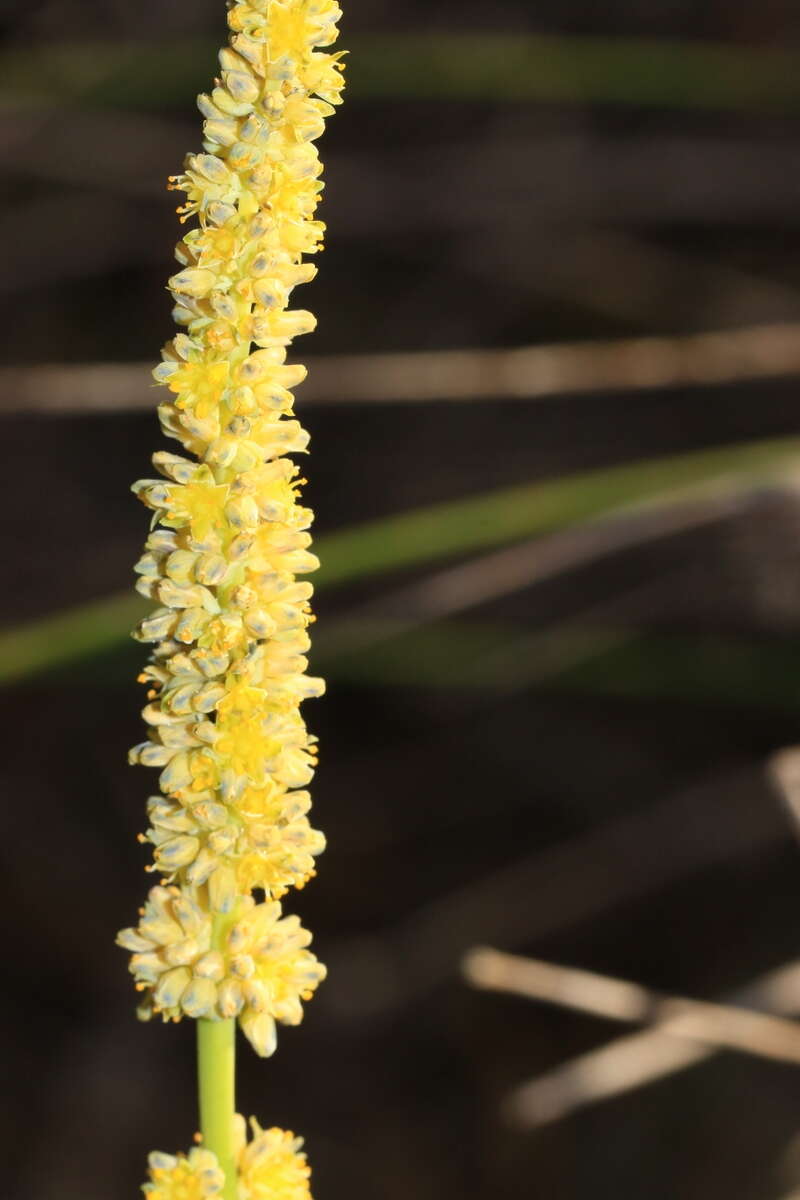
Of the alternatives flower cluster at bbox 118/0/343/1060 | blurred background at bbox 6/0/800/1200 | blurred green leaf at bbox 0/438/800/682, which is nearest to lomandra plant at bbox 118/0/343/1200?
flower cluster at bbox 118/0/343/1060

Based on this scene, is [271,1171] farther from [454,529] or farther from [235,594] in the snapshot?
[454,529]

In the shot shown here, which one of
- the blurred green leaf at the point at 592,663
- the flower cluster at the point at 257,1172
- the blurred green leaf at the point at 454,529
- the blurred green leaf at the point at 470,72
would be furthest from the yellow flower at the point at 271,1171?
Result: the blurred green leaf at the point at 470,72

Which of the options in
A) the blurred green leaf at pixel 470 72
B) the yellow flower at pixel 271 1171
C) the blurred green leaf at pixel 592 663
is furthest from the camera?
the blurred green leaf at pixel 592 663

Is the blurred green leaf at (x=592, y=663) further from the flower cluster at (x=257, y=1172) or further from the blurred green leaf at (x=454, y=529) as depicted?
the flower cluster at (x=257, y=1172)

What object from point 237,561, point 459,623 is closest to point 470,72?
point 459,623

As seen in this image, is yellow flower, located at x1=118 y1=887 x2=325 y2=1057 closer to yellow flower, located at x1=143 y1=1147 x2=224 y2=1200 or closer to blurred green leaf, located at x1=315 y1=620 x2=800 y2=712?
yellow flower, located at x1=143 y1=1147 x2=224 y2=1200

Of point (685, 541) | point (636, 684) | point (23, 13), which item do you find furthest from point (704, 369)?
point (23, 13)

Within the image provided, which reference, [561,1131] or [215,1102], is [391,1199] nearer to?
[561,1131]
